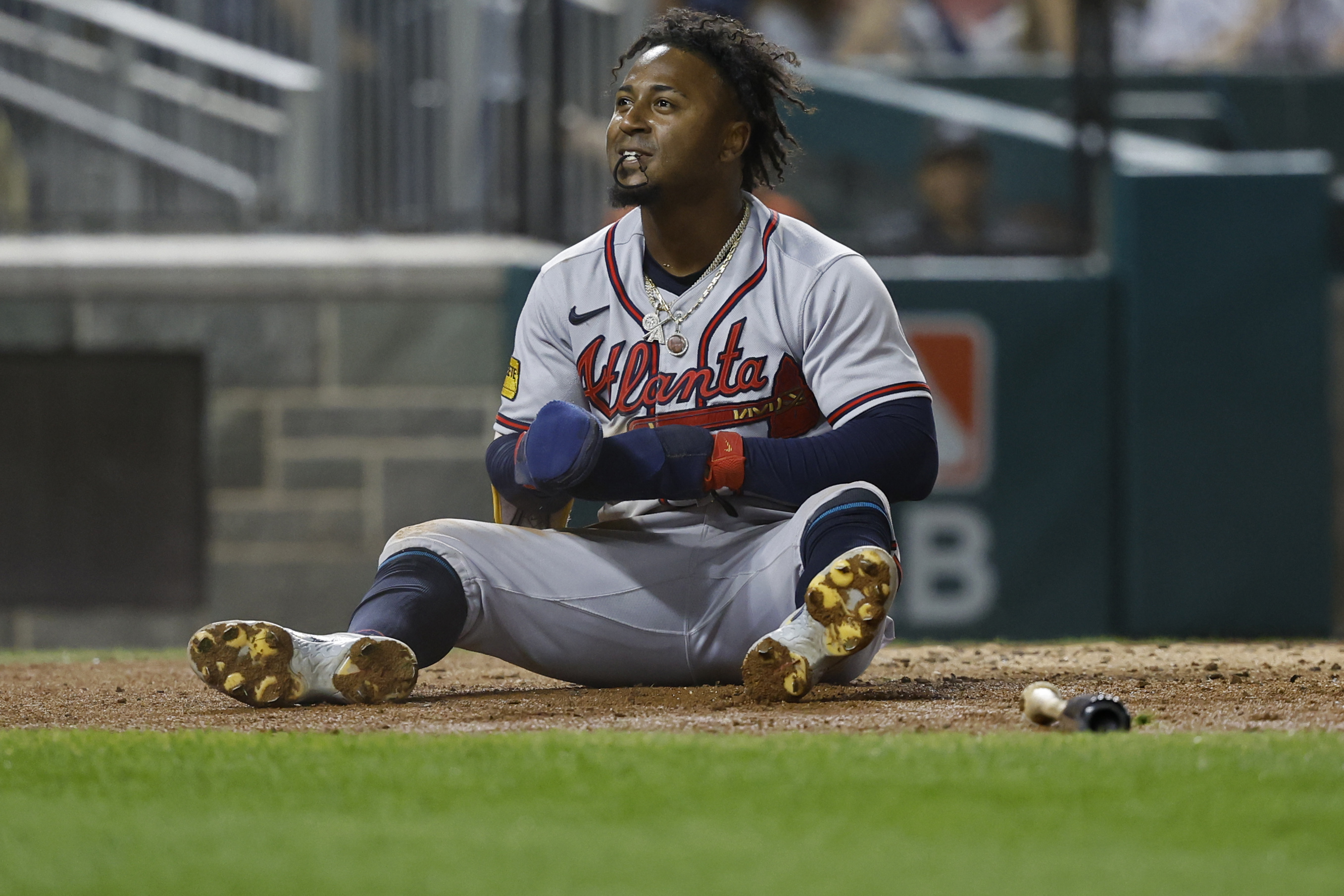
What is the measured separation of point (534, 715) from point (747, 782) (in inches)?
36.3

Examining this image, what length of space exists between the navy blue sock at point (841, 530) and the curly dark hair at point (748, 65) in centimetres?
94

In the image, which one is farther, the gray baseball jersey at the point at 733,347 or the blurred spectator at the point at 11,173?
the blurred spectator at the point at 11,173

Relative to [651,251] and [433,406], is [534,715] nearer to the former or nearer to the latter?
[651,251]

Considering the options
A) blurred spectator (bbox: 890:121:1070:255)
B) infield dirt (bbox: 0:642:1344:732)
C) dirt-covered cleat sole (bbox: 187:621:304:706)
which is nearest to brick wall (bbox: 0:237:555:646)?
blurred spectator (bbox: 890:121:1070:255)

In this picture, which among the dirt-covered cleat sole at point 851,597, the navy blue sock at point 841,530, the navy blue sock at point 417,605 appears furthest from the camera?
the navy blue sock at point 417,605

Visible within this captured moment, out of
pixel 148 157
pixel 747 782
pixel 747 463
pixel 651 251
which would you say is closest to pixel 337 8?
pixel 148 157

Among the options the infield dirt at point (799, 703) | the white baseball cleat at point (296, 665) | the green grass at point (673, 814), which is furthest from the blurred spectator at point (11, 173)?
the green grass at point (673, 814)

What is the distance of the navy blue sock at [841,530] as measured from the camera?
3439 mm

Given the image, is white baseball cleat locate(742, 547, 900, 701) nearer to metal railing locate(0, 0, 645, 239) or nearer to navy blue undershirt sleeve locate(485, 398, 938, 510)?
navy blue undershirt sleeve locate(485, 398, 938, 510)

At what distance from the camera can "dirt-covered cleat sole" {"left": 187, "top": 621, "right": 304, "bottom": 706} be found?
11.0 feet

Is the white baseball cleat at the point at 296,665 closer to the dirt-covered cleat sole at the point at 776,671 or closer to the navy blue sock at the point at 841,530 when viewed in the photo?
the dirt-covered cleat sole at the point at 776,671

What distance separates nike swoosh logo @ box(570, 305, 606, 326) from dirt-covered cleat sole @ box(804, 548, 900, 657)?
89 cm

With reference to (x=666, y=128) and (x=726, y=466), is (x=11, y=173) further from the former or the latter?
(x=726, y=466)

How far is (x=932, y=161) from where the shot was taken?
25.8 feet
